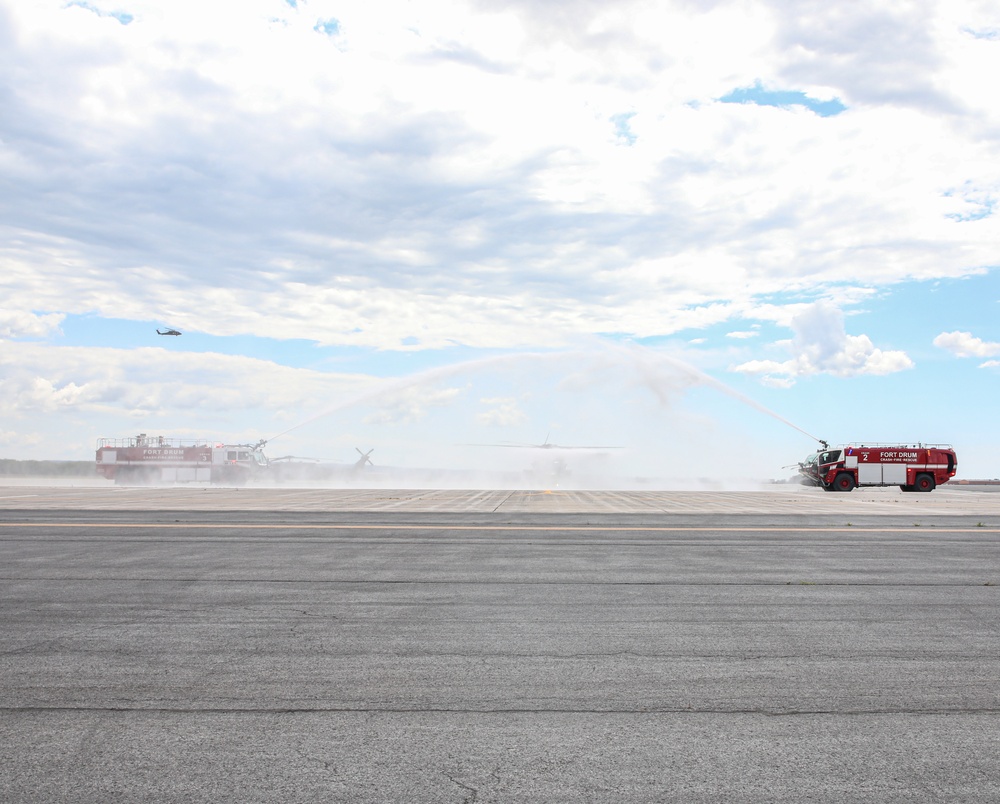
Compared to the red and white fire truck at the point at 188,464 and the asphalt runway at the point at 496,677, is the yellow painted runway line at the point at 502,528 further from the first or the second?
the red and white fire truck at the point at 188,464

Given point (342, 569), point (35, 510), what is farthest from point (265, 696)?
point (35, 510)

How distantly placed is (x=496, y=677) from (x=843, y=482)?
43.6 m

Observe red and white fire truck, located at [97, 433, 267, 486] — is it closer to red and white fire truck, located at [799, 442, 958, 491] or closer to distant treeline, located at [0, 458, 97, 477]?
distant treeline, located at [0, 458, 97, 477]

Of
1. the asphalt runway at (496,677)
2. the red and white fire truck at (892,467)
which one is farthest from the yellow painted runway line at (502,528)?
the red and white fire truck at (892,467)

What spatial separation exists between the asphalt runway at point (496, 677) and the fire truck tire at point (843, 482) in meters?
32.7

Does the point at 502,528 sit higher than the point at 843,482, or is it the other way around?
the point at 843,482

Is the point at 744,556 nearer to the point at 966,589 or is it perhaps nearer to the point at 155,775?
the point at 966,589

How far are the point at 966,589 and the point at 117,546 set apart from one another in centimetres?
1534

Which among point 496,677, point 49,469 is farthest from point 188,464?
point 496,677

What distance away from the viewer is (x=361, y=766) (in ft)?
15.9

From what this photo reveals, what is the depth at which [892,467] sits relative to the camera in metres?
44.5

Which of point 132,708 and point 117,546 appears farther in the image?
point 117,546

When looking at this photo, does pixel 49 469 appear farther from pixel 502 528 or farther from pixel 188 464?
pixel 502 528

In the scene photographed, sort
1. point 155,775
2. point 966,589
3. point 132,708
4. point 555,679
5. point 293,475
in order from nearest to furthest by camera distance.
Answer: point 155,775
point 132,708
point 555,679
point 966,589
point 293,475
